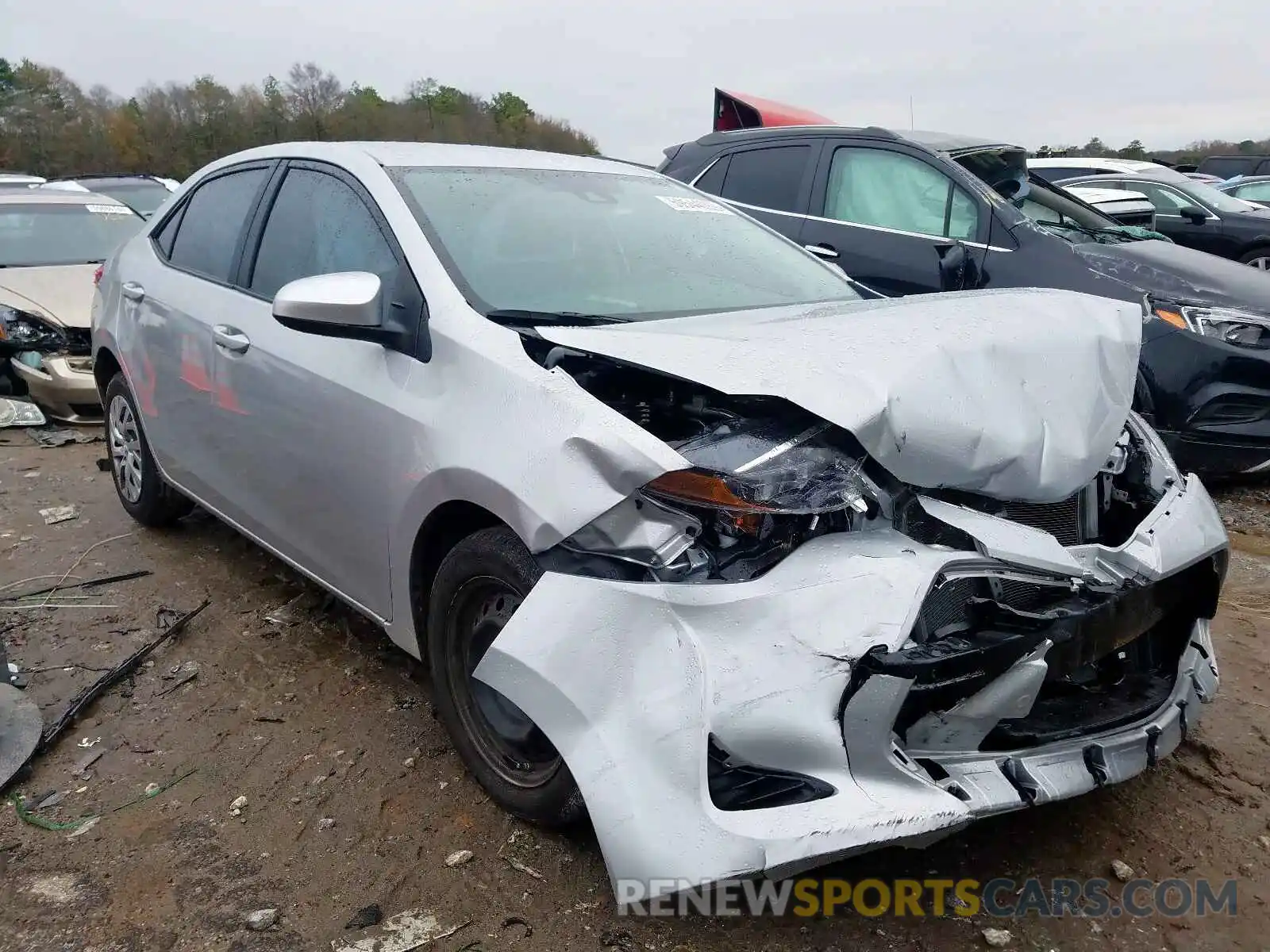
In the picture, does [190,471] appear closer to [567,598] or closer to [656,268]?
[656,268]

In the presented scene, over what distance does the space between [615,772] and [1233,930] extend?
1.42 m

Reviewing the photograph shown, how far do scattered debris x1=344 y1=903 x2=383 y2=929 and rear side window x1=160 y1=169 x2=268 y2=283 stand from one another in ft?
7.39

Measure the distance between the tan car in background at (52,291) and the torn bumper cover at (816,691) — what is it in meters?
5.64

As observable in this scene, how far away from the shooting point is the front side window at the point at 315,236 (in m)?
2.76

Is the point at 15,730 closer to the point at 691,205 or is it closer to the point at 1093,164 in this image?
the point at 691,205

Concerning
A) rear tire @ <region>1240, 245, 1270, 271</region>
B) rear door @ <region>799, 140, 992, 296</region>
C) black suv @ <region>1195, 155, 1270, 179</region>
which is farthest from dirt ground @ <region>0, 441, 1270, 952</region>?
black suv @ <region>1195, 155, 1270, 179</region>

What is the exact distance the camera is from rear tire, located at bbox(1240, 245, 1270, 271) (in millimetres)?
9414

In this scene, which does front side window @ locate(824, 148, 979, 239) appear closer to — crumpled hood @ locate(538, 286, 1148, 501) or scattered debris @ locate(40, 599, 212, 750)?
crumpled hood @ locate(538, 286, 1148, 501)

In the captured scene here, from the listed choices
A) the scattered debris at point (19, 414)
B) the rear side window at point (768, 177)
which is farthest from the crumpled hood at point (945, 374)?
the scattered debris at point (19, 414)

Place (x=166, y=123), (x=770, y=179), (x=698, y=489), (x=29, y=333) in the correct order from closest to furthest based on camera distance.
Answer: (x=698, y=489), (x=770, y=179), (x=29, y=333), (x=166, y=123)

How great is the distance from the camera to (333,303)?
2350mm

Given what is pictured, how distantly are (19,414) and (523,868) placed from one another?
611 cm

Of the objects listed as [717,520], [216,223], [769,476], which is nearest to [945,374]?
[769,476]

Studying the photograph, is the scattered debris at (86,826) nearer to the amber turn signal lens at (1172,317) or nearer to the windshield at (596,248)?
the windshield at (596,248)
